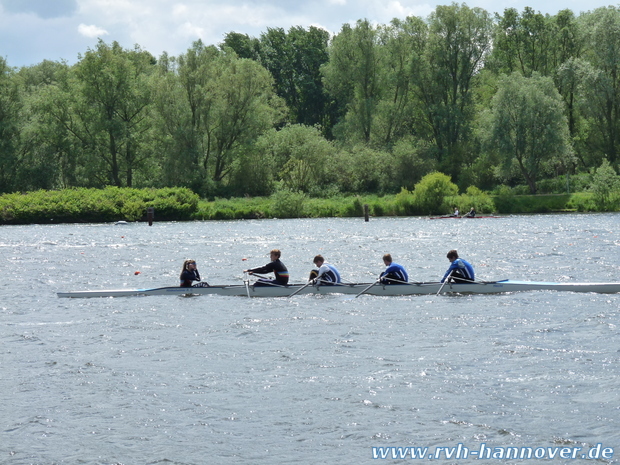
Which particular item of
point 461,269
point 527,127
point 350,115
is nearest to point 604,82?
point 527,127

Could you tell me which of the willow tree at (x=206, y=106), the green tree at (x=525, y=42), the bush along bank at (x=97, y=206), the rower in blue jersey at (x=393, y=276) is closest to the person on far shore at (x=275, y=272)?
the rower in blue jersey at (x=393, y=276)

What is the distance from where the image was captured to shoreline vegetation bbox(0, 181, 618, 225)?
73062 millimetres

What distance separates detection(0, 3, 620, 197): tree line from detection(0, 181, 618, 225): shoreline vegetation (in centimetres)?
413

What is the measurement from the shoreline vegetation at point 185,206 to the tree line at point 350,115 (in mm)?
4132

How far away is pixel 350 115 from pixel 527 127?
24635mm

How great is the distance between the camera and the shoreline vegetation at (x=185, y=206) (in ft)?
240

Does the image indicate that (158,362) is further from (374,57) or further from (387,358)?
(374,57)

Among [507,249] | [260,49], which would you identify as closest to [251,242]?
[507,249]

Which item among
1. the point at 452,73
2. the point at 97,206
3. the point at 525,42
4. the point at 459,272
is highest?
the point at 525,42

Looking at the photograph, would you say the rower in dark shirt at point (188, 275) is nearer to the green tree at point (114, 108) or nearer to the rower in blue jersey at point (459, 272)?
the rower in blue jersey at point (459, 272)

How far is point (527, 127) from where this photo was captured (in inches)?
2869

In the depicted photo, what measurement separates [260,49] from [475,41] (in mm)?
43889

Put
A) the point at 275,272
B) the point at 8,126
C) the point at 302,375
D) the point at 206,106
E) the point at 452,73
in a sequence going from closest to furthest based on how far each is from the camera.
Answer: the point at 302,375
the point at 275,272
the point at 206,106
the point at 8,126
the point at 452,73

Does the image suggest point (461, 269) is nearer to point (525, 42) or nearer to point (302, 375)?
point (302, 375)
